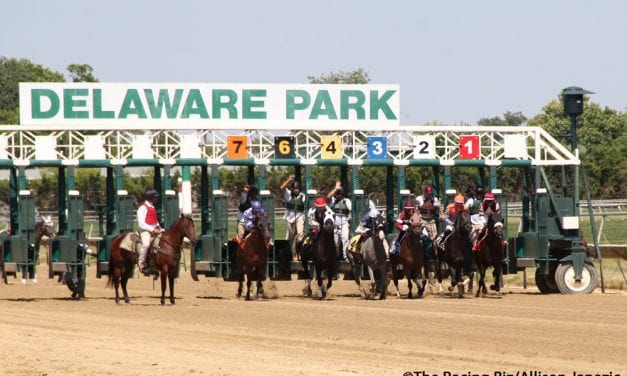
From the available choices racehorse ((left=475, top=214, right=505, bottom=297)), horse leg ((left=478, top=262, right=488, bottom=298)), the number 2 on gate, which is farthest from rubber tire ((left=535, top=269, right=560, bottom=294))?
the number 2 on gate

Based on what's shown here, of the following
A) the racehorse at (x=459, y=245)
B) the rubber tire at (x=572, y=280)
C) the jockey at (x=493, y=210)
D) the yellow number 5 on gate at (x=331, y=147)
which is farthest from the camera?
the rubber tire at (x=572, y=280)

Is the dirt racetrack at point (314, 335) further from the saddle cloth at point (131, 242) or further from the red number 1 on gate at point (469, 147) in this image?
the red number 1 on gate at point (469, 147)

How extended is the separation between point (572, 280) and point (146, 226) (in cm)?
902

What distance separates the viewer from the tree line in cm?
5019

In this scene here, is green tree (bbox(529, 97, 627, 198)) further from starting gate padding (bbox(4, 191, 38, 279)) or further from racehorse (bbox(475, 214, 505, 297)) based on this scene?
starting gate padding (bbox(4, 191, 38, 279))

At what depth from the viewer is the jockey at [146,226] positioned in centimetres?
2698

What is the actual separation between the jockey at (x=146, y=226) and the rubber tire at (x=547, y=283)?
8.62 metres

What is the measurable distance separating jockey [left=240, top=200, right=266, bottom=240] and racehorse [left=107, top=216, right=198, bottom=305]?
103cm

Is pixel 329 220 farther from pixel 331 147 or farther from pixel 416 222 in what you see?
pixel 331 147

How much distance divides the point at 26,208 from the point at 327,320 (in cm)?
853

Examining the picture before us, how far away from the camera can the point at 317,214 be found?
28281mm

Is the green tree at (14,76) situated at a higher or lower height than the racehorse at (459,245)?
higher

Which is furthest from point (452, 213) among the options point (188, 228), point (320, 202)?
point (188, 228)

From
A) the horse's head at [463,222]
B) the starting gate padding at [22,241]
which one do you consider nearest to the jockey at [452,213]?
the horse's head at [463,222]
